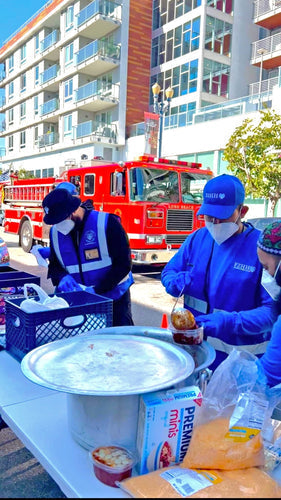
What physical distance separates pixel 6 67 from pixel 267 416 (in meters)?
49.0

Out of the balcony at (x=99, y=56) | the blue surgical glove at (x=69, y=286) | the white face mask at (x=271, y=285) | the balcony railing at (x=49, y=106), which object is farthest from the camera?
the balcony railing at (x=49, y=106)

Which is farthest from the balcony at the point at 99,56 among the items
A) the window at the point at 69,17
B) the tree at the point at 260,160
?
the tree at the point at 260,160

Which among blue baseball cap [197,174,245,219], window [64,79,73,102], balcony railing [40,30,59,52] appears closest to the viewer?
blue baseball cap [197,174,245,219]

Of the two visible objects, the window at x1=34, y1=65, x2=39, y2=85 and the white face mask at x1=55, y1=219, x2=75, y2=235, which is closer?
the white face mask at x1=55, y1=219, x2=75, y2=235

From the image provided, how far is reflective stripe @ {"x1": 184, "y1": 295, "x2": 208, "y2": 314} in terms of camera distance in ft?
7.48

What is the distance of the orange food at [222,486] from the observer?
1.09 meters

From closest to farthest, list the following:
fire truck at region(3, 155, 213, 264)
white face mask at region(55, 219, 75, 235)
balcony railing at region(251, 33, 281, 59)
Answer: white face mask at region(55, 219, 75, 235) < fire truck at region(3, 155, 213, 264) < balcony railing at region(251, 33, 281, 59)

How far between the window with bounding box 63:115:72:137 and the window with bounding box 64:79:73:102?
53.8 inches

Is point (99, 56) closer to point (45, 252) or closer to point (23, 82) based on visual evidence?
point (23, 82)

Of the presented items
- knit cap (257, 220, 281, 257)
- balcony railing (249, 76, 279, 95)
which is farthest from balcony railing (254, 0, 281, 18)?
knit cap (257, 220, 281, 257)

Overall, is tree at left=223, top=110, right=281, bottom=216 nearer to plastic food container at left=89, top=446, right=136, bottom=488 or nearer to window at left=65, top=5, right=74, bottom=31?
plastic food container at left=89, top=446, right=136, bottom=488

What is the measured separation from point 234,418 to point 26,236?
12.3 metres

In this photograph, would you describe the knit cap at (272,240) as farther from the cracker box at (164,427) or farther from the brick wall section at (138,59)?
the brick wall section at (138,59)

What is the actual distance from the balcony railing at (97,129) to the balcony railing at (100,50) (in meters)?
4.22
